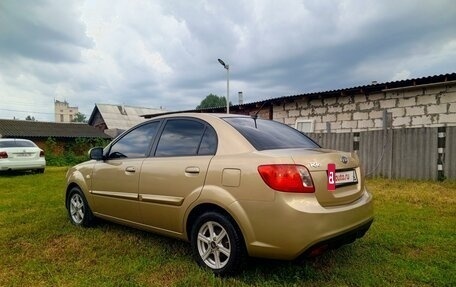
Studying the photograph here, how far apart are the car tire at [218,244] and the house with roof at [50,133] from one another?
1059 inches

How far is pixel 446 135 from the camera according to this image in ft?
28.2

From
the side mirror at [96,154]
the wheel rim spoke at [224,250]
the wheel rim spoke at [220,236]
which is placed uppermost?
the side mirror at [96,154]

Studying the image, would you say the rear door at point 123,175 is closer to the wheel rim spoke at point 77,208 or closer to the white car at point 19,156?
the wheel rim spoke at point 77,208

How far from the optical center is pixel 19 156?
1254cm

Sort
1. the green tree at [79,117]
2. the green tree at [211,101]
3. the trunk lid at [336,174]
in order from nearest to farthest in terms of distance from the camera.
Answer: the trunk lid at [336,174], the green tree at [211,101], the green tree at [79,117]

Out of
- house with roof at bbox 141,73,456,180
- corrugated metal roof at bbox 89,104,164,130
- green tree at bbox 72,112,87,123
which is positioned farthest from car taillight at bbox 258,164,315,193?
green tree at bbox 72,112,87,123

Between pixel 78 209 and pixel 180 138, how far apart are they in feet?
7.82

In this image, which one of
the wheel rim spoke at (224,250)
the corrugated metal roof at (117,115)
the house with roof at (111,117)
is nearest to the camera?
the wheel rim spoke at (224,250)

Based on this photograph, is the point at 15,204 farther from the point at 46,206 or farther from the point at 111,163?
the point at 111,163

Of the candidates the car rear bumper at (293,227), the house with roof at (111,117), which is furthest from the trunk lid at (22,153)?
the house with roof at (111,117)

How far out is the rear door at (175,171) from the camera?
3.31 metres

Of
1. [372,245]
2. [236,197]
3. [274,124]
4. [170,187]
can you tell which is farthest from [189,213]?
[372,245]

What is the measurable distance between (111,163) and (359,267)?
3125mm

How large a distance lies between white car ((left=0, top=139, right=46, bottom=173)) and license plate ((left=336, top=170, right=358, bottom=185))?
12672mm
